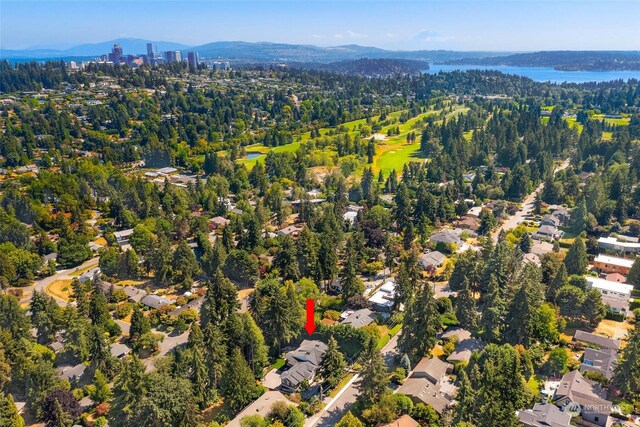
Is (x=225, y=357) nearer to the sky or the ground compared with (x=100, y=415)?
nearer to the sky

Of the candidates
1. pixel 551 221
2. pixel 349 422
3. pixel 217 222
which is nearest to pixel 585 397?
pixel 349 422

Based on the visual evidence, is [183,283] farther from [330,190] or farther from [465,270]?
[330,190]

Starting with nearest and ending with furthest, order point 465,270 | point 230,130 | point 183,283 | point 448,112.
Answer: point 465,270, point 183,283, point 230,130, point 448,112

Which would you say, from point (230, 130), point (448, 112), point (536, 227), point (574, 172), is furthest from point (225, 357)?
point (448, 112)

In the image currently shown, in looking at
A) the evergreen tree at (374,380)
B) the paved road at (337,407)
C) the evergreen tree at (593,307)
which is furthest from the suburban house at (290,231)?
the evergreen tree at (593,307)

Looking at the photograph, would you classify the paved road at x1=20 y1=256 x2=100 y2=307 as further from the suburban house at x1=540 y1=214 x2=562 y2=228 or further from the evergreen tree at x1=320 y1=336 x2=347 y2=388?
the suburban house at x1=540 y1=214 x2=562 y2=228

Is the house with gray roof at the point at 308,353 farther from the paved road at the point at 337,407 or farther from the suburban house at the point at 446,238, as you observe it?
the suburban house at the point at 446,238
